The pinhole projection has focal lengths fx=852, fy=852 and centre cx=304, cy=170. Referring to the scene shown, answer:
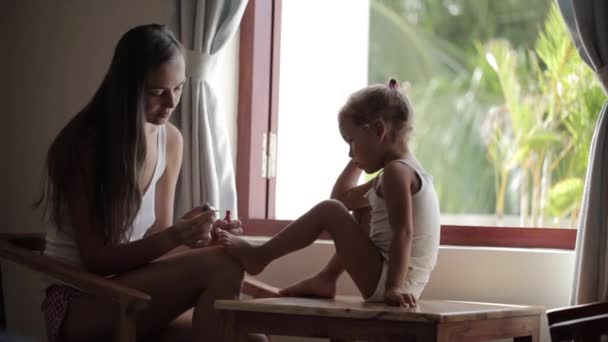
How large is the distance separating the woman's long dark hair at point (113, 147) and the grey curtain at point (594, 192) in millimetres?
1212

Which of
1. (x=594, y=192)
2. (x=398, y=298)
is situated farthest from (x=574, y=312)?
(x=398, y=298)

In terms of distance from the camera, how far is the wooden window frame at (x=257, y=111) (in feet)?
10.2

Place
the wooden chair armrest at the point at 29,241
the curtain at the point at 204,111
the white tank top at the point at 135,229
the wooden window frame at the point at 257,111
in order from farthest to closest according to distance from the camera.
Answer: the wooden window frame at the point at 257,111, the curtain at the point at 204,111, the wooden chair armrest at the point at 29,241, the white tank top at the point at 135,229

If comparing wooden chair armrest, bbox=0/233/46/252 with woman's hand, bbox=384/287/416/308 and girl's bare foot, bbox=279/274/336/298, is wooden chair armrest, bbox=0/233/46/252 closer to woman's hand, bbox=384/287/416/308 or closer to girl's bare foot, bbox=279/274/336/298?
girl's bare foot, bbox=279/274/336/298

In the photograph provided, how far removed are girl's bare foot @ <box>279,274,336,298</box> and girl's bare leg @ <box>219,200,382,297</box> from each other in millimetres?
82

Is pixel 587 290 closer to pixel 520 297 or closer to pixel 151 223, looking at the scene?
pixel 520 297

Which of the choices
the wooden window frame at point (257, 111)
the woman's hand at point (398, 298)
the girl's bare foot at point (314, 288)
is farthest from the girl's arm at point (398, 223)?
the wooden window frame at point (257, 111)

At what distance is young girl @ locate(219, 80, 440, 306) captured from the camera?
6.84 ft

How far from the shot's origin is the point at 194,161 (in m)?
2.88

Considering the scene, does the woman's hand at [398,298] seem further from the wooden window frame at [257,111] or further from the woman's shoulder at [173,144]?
the wooden window frame at [257,111]

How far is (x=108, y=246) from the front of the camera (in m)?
2.09

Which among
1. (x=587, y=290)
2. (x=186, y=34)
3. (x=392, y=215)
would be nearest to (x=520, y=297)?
(x=587, y=290)

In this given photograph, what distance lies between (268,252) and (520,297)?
3.06ft

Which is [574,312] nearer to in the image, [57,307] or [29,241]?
[57,307]
